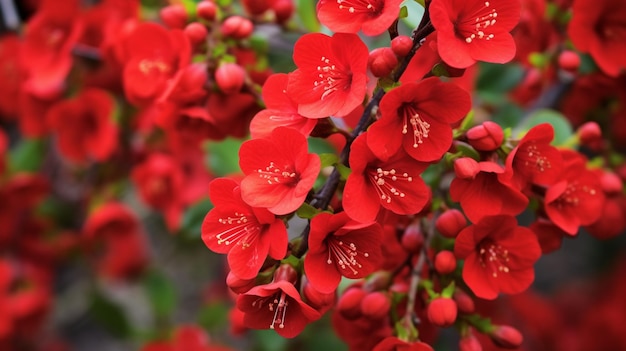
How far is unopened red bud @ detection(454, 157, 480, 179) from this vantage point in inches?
30.6

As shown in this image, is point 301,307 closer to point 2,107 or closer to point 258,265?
point 258,265

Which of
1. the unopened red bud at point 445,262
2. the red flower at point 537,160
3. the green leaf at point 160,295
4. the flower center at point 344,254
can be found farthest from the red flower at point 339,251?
the green leaf at point 160,295

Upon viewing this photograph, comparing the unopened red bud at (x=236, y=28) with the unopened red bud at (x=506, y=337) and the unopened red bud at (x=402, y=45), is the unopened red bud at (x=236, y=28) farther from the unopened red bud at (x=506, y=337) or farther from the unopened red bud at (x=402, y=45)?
the unopened red bud at (x=506, y=337)

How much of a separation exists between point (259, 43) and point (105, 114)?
437 millimetres

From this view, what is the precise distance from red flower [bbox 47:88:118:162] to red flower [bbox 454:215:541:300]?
2.67ft

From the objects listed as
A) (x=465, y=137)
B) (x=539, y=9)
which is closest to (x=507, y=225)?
(x=465, y=137)

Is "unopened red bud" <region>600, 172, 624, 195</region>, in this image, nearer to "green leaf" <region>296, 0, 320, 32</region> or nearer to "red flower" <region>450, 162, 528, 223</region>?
"red flower" <region>450, 162, 528, 223</region>

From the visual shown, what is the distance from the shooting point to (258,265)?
75 centimetres

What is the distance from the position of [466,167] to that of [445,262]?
0.45ft

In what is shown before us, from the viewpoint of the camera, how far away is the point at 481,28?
2.57 feet

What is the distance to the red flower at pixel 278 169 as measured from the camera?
2.43 feet

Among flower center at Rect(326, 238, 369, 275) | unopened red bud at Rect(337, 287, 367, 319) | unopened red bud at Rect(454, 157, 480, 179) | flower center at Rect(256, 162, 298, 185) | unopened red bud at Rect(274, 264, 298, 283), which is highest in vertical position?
unopened red bud at Rect(454, 157, 480, 179)

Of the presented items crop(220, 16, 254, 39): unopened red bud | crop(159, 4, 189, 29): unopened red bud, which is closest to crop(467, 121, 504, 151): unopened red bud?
crop(220, 16, 254, 39): unopened red bud

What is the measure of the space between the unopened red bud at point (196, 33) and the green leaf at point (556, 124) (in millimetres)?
529
